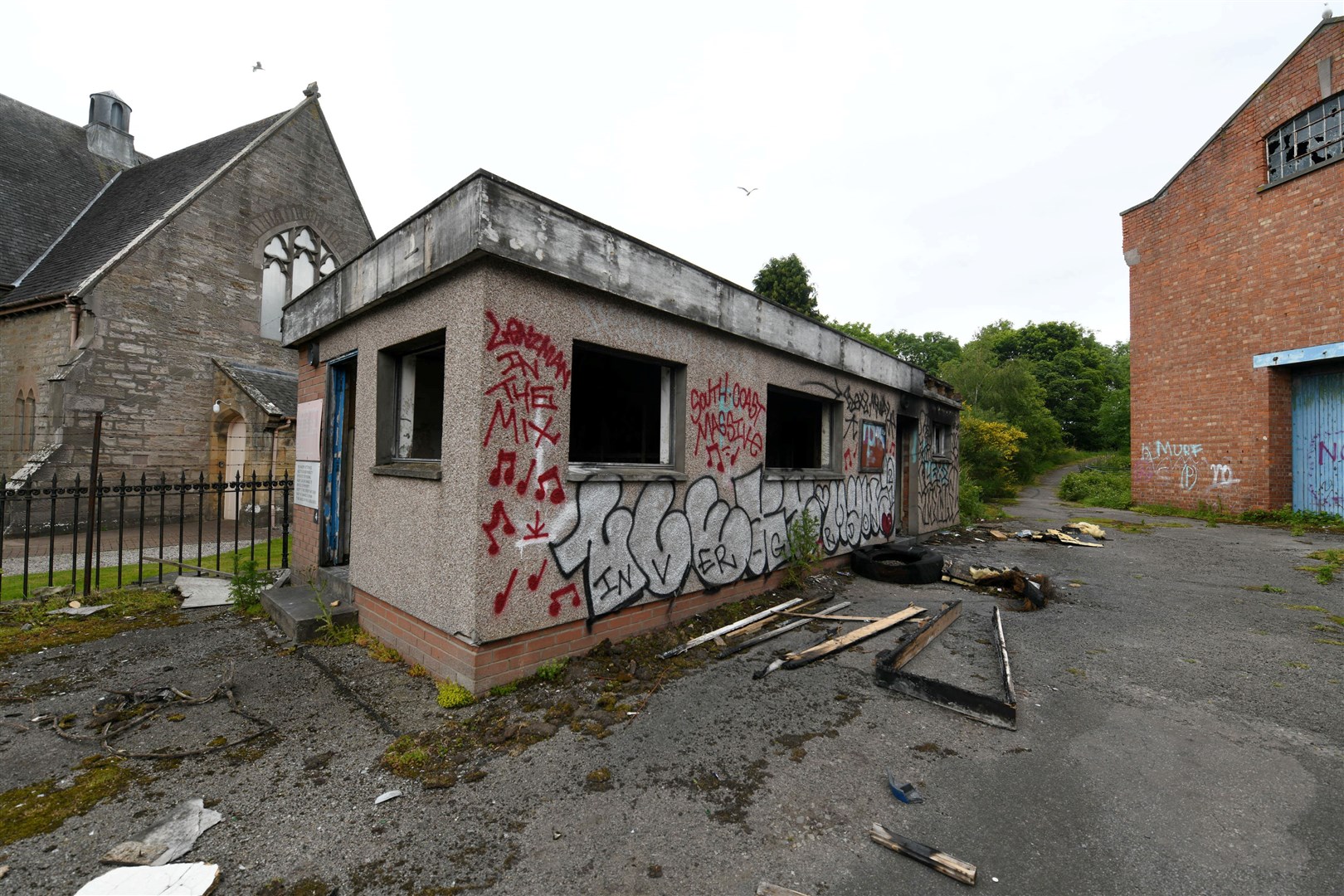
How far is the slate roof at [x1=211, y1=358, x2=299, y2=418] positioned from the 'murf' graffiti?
11.2 m

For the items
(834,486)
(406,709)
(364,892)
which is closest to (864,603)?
(834,486)

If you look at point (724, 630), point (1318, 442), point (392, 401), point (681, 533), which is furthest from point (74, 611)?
point (1318, 442)

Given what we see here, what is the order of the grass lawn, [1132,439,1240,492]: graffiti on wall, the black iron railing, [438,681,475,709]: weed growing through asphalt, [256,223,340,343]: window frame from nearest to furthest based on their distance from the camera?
[438,681,475,709]: weed growing through asphalt
the black iron railing
the grass lawn
[1132,439,1240,492]: graffiti on wall
[256,223,340,343]: window frame

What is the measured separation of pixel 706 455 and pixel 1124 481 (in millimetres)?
23400

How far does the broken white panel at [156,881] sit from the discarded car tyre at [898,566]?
6808mm

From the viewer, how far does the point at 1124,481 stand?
818 inches

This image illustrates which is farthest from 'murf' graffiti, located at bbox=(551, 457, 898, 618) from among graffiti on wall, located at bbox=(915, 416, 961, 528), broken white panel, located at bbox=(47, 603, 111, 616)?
broken white panel, located at bbox=(47, 603, 111, 616)

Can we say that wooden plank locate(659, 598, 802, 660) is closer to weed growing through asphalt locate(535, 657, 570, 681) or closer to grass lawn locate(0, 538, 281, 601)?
weed growing through asphalt locate(535, 657, 570, 681)

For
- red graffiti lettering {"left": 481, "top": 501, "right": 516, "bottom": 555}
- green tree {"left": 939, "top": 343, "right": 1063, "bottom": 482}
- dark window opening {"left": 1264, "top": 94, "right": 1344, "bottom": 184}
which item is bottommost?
red graffiti lettering {"left": 481, "top": 501, "right": 516, "bottom": 555}

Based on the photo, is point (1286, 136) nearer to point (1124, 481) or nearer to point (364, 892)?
point (1124, 481)

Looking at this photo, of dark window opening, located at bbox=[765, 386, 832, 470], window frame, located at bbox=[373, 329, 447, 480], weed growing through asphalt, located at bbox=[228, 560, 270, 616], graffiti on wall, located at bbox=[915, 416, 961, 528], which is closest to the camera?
window frame, located at bbox=[373, 329, 447, 480]

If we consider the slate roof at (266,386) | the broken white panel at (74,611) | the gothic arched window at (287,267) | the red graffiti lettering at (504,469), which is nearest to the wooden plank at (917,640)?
the red graffiti lettering at (504,469)

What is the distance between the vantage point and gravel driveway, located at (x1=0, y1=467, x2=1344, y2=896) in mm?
2184

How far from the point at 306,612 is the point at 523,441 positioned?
3.03 metres
